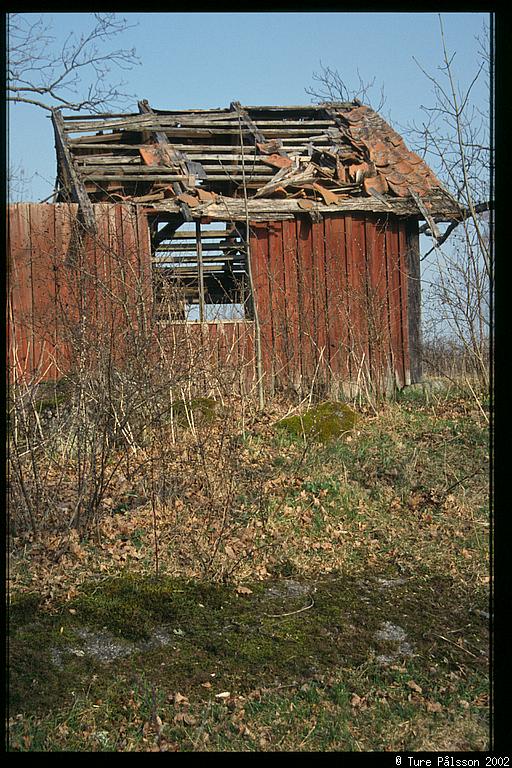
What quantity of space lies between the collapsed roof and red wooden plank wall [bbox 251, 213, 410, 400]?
442mm

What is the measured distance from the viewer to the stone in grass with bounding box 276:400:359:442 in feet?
33.4

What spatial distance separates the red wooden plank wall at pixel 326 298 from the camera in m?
13.3

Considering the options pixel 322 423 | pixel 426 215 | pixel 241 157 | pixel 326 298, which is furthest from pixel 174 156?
pixel 322 423

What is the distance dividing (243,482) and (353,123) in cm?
1000

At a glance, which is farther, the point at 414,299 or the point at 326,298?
the point at 414,299

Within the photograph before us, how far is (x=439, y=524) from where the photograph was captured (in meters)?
7.64

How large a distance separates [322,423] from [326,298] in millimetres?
3719

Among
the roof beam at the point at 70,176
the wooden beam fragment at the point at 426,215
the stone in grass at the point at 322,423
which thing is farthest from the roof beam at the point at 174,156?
the stone in grass at the point at 322,423

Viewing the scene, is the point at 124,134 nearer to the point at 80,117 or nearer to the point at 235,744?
the point at 80,117

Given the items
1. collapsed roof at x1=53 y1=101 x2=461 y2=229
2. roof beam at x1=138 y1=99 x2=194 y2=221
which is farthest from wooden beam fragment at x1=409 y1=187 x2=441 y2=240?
roof beam at x1=138 y1=99 x2=194 y2=221

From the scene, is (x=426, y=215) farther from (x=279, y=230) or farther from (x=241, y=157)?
(x=241, y=157)

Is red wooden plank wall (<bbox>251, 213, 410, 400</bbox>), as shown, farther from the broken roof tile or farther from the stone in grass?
the stone in grass

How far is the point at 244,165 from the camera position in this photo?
14.1 metres
